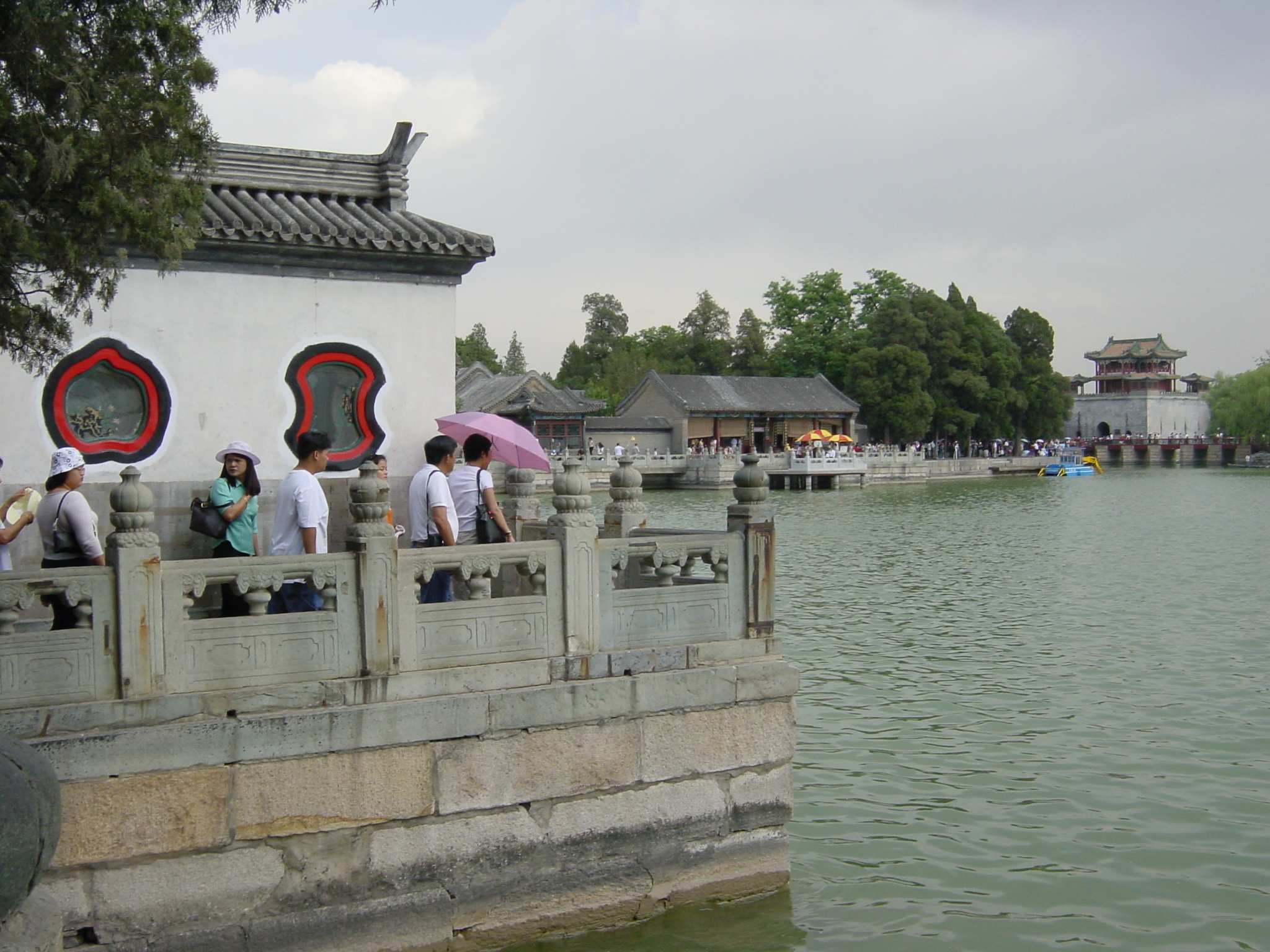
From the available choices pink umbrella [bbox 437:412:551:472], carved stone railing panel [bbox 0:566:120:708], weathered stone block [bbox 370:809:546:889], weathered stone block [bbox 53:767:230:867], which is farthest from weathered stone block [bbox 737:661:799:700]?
carved stone railing panel [bbox 0:566:120:708]

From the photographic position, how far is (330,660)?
5.34 metres

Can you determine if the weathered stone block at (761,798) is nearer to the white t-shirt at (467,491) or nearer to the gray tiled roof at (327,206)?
the white t-shirt at (467,491)

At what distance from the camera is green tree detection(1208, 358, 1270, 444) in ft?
229

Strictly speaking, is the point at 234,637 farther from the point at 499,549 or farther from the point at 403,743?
the point at 499,549

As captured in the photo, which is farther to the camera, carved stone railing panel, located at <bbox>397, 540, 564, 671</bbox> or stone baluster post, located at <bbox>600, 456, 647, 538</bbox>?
stone baluster post, located at <bbox>600, 456, 647, 538</bbox>

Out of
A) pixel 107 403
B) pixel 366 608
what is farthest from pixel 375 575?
pixel 107 403

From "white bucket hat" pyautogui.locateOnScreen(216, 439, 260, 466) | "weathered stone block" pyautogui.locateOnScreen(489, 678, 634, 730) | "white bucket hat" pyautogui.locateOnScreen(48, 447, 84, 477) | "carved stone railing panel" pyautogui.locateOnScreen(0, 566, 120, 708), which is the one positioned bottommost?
"weathered stone block" pyautogui.locateOnScreen(489, 678, 634, 730)

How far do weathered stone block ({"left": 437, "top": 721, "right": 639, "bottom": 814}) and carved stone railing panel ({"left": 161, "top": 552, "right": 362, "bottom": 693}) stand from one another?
68cm

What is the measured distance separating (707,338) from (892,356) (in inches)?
517

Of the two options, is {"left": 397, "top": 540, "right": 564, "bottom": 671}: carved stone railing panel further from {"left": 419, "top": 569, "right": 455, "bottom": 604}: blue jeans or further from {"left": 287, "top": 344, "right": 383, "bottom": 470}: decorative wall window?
{"left": 287, "top": 344, "right": 383, "bottom": 470}: decorative wall window

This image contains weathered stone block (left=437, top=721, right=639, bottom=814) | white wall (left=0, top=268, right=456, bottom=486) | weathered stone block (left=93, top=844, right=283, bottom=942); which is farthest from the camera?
white wall (left=0, top=268, right=456, bottom=486)

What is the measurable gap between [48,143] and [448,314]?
3318 millimetres

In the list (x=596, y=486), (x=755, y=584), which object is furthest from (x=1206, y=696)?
(x=596, y=486)

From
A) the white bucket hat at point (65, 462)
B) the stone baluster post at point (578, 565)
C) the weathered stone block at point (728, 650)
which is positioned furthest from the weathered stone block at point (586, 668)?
the white bucket hat at point (65, 462)
